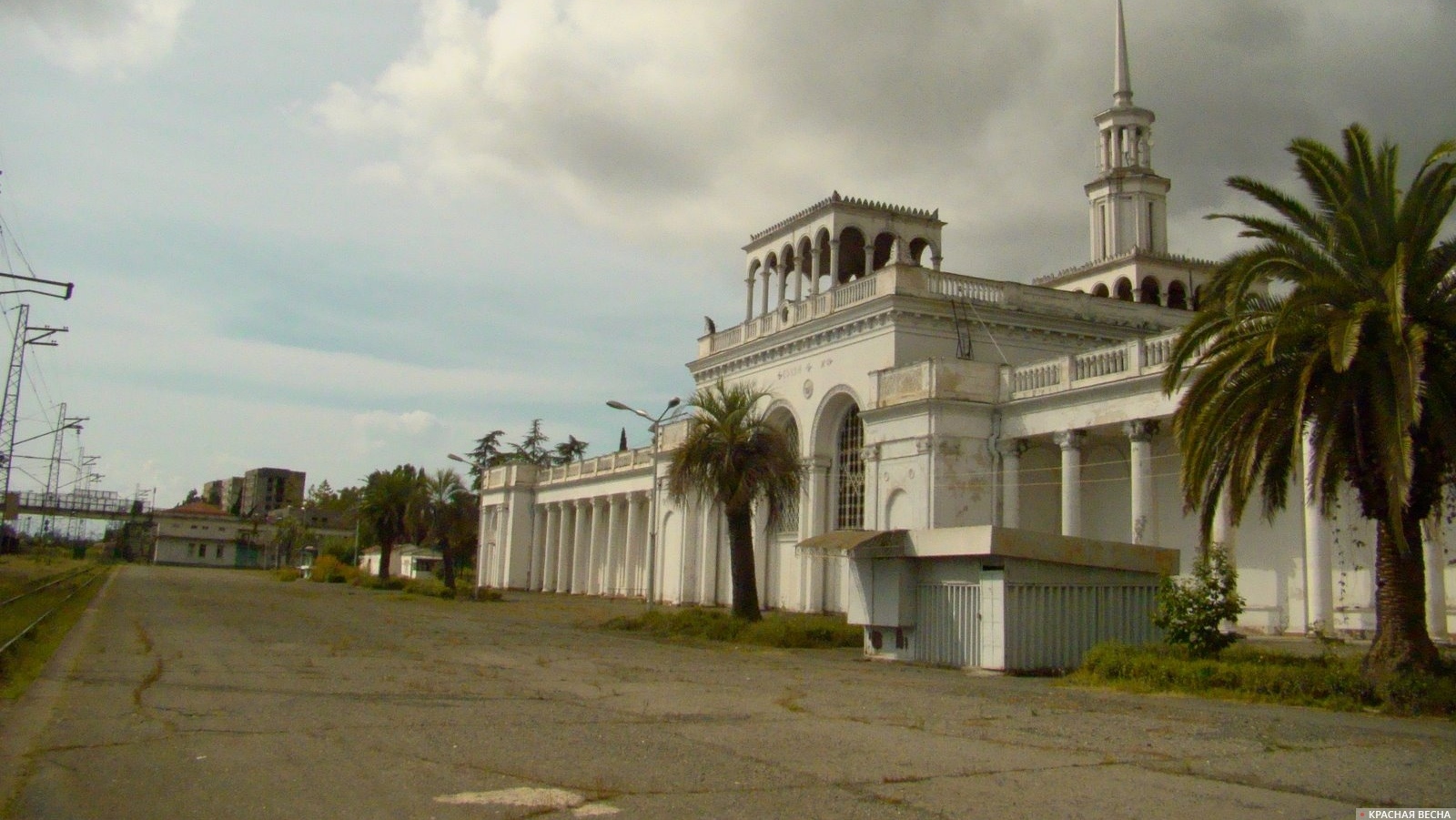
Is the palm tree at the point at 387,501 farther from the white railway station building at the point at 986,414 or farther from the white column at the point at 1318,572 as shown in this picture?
the white column at the point at 1318,572

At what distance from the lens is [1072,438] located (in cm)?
2803

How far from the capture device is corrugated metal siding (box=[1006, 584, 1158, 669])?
61.4ft

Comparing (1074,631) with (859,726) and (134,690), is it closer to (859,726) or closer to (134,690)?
(859,726)

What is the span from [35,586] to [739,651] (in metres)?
33.8

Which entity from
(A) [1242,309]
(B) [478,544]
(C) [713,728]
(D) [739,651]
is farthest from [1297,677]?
(B) [478,544]

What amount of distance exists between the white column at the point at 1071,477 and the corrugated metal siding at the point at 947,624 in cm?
851

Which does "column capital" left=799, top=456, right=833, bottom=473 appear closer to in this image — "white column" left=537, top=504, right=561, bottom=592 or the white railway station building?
the white railway station building

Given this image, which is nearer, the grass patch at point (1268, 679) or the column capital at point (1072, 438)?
the grass patch at point (1268, 679)

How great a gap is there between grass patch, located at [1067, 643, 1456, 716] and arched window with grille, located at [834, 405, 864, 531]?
734 inches

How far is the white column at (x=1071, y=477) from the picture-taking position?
1102 inches

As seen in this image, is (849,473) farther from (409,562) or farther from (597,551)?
(409,562)

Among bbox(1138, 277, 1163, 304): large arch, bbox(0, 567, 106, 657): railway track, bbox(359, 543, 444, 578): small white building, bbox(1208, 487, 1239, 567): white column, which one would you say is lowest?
bbox(0, 567, 106, 657): railway track

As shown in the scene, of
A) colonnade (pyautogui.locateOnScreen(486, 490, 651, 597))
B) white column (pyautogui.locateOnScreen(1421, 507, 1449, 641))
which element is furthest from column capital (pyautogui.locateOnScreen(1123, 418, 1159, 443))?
colonnade (pyautogui.locateOnScreen(486, 490, 651, 597))

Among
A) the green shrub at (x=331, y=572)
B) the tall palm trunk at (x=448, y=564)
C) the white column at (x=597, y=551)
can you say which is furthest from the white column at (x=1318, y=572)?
the green shrub at (x=331, y=572)
